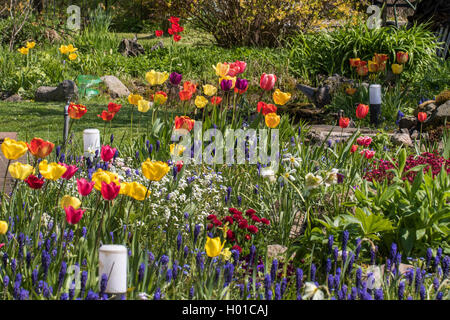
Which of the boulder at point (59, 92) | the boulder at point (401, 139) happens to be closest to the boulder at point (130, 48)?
the boulder at point (59, 92)

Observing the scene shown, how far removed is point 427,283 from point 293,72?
7.43 m

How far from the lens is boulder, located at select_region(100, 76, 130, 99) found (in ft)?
32.2

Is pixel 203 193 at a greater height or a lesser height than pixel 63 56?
lesser

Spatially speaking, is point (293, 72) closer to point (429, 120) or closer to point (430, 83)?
point (430, 83)

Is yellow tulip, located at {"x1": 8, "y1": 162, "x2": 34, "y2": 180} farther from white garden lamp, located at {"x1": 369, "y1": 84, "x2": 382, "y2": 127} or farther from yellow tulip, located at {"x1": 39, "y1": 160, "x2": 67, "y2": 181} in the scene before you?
white garden lamp, located at {"x1": 369, "y1": 84, "x2": 382, "y2": 127}

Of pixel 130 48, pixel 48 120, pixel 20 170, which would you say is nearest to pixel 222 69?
pixel 20 170

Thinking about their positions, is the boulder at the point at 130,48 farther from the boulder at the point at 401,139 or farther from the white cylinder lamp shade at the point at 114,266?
the white cylinder lamp shade at the point at 114,266

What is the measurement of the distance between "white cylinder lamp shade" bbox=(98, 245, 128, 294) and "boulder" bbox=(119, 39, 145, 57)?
10.5 meters

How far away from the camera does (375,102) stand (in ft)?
23.5

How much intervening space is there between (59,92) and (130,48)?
11.6 feet

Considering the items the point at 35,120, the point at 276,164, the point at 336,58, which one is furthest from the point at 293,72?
the point at 276,164

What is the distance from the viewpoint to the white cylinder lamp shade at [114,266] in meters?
2.15

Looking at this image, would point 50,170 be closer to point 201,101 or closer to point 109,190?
point 109,190

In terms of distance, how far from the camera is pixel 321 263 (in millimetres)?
3387
